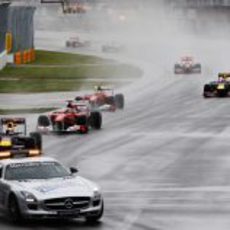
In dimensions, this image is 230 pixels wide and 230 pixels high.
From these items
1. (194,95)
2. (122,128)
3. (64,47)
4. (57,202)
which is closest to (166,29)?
(64,47)

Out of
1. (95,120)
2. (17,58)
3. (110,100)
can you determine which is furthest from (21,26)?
(95,120)

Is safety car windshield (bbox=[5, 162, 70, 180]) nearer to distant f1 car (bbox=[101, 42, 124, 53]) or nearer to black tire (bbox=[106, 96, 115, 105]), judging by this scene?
black tire (bbox=[106, 96, 115, 105])

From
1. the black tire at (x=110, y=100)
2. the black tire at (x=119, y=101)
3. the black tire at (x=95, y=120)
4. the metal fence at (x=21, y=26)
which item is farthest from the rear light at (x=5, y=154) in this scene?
the metal fence at (x=21, y=26)

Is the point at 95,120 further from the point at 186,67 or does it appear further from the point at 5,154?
the point at 186,67

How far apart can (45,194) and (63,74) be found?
62.9 meters

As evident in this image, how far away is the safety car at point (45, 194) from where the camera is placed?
21.2m

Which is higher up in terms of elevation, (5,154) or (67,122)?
(5,154)

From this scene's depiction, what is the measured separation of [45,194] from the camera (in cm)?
2134

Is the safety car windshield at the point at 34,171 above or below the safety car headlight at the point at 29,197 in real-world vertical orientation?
above

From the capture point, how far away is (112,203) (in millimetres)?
24688

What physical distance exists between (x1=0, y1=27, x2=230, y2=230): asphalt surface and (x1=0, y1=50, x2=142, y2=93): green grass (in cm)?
614

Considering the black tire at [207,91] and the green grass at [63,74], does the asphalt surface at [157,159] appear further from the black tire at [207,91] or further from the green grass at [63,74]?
the green grass at [63,74]

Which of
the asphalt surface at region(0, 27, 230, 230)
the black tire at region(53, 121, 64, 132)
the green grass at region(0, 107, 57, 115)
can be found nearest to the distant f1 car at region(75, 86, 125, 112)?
the asphalt surface at region(0, 27, 230, 230)

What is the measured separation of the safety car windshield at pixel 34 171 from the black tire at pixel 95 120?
68.8 feet
